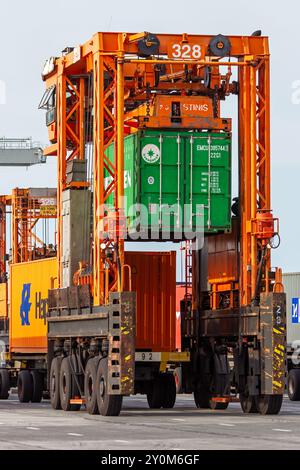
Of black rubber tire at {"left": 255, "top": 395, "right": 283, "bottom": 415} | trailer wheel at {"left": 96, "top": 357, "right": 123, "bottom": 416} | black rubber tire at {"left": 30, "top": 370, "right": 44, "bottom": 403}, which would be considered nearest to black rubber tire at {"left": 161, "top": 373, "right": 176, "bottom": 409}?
black rubber tire at {"left": 255, "top": 395, "right": 283, "bottom": 415}

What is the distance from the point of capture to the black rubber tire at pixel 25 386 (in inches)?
1564

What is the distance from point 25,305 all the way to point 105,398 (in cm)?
1004

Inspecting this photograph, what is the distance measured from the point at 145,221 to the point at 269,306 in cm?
317

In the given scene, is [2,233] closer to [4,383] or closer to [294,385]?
[4,383]

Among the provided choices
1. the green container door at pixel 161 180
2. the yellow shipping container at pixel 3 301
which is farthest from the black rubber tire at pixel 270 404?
the yellow shipping container at pixel 3 301

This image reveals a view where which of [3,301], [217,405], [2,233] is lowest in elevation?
[217,405]

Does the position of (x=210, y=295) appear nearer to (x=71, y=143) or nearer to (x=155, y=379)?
(x=155, y=379)

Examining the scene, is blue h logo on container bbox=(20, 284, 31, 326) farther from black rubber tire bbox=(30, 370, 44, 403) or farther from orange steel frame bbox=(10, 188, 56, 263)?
orange steel frame bbox=(10, 188, 56, 263)

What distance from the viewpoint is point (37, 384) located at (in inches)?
1560

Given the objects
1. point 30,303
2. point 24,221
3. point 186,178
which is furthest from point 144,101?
point 24,221

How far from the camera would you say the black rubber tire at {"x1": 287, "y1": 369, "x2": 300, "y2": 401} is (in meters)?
42.9

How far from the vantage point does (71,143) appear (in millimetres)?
36969

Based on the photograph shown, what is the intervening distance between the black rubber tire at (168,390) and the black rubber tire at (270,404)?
149 inches

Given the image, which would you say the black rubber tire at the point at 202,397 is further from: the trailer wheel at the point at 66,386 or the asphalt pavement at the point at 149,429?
the trailer wheel at the point at 66,386
